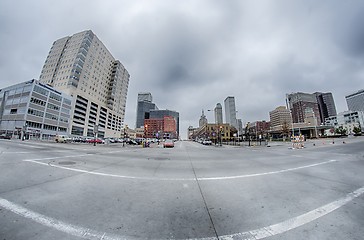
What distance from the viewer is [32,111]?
5550 cm

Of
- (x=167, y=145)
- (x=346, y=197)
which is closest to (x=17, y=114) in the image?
(x=167, y=145)

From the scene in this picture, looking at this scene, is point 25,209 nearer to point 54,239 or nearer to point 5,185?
point 54,239

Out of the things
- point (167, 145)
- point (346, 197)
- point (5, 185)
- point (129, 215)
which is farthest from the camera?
point (167, 145)

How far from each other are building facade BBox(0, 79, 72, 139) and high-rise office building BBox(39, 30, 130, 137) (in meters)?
8.07

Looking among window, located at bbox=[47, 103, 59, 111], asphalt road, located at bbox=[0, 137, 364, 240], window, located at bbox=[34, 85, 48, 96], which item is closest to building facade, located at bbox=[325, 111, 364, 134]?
asphalt road, located at bbox=[0, 137, 364, 240]

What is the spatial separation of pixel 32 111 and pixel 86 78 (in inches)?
1316

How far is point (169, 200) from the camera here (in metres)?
3.75

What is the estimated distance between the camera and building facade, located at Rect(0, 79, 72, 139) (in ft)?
178

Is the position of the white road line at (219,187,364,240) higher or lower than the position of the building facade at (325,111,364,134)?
lower

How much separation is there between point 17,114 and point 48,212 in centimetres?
7878

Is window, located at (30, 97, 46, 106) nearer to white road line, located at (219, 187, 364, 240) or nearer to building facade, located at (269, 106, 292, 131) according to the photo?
white road line, located at (219, 187, 364, 240)

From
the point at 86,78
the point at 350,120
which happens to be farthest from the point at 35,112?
the point at 350,120

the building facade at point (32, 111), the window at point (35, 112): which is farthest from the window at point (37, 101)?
the window at point (35, 112)

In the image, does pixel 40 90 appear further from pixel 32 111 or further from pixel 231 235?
pixel 231 235
